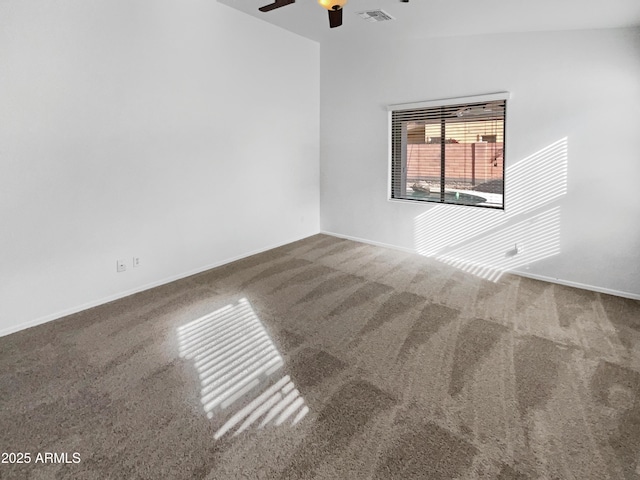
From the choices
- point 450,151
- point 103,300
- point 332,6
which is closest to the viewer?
point 332,6

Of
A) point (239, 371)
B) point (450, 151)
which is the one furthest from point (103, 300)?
point (450, 151)

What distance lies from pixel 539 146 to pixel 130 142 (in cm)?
403

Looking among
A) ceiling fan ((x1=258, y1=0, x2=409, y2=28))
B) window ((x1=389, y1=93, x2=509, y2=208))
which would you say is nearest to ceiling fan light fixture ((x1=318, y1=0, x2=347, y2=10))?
ceiling fan ((x1=258, y1=0, x2=409, y2=28))

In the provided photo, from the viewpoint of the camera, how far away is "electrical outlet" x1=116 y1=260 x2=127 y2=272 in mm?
3418

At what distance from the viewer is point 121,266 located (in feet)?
11.3

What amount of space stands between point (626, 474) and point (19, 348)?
3.66 m

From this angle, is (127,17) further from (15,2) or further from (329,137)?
(329,137)

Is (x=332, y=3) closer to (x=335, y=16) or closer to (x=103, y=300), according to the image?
(x=335, y=16)

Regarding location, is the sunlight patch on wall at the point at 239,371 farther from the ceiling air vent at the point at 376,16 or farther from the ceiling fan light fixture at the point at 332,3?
the ceiling air vent at the point at 376,16

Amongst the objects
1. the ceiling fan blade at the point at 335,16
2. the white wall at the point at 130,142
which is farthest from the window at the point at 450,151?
the ceiling fan blade at the point at 335,16

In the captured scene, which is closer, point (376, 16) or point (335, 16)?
point (335, 16)

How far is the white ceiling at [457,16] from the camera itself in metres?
2.86

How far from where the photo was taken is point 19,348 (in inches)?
103

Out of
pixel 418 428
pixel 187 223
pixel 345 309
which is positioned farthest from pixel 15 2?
pixel 418 428
